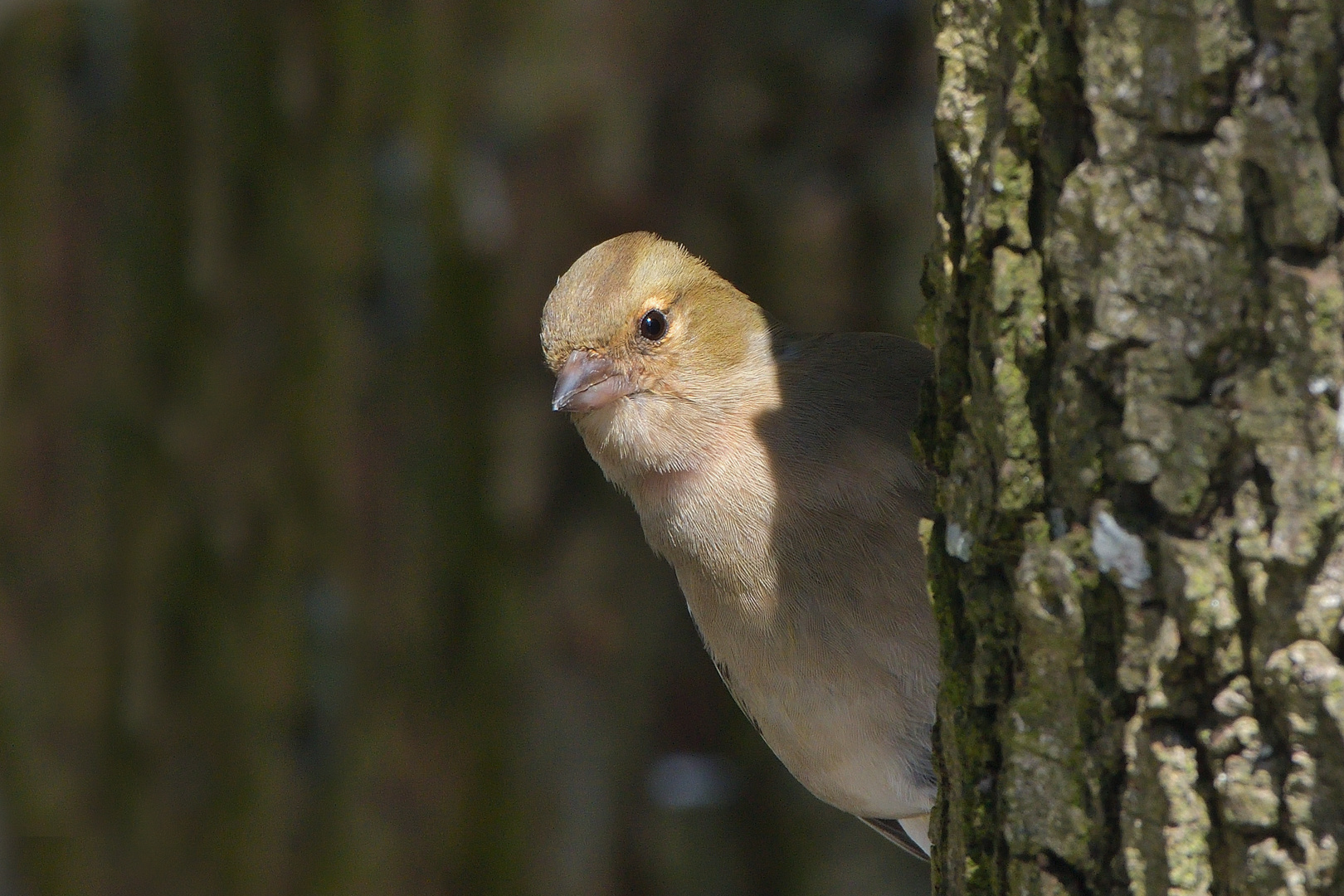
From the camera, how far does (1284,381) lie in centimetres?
123

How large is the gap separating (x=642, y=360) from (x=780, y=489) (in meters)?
0.47

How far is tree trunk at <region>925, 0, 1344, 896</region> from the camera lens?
3.99 feet

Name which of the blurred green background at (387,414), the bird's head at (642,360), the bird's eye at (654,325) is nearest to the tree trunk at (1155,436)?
the bird's head at (642,360)

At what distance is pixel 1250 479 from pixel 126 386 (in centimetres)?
411

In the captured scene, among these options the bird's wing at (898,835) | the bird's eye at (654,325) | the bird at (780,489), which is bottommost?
the bird's wing at (898,835)

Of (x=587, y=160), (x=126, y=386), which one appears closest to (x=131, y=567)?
(x=126, y=386)

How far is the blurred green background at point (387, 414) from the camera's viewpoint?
158 inches

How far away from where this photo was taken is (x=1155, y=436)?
51.6 inches

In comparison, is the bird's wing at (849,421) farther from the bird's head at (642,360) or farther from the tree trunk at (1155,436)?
the tree trunk at (1155,436)

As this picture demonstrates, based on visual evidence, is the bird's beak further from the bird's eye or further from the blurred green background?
the blurred green background

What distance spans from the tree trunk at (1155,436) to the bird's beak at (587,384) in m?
1.25

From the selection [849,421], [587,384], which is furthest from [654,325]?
[849,421]

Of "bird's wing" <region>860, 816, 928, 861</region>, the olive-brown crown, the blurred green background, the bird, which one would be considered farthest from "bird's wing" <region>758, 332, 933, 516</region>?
the blurred green background

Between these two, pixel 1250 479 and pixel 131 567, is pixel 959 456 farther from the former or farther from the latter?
pixel 131 567
